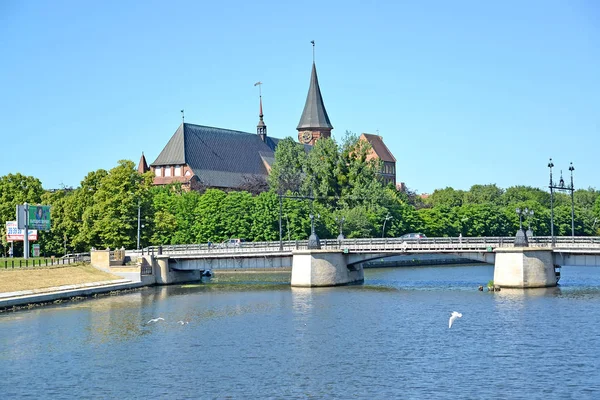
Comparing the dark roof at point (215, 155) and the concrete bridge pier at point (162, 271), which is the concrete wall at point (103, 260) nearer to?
the concrete bridge pier at point (162, 271)

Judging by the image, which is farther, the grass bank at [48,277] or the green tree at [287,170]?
the green tree at [287,170]

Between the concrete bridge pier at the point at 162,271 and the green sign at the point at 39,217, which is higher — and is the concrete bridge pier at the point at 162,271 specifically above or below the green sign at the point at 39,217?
below

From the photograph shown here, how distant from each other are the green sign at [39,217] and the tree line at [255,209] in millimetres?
4193

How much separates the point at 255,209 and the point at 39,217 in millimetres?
30737

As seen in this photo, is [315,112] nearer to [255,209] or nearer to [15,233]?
[255,209]

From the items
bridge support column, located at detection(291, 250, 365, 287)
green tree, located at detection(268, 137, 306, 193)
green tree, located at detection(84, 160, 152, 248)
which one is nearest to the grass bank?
green tree, located at detection(84, 160, 152, 248)

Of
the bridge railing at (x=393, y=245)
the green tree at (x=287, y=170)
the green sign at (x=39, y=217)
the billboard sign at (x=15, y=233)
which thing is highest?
the green tree at (x=287, y=170)

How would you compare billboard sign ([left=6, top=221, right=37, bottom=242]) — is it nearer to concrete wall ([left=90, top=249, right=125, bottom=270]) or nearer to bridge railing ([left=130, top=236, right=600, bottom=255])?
concrete wall ([left=90, top=249, right=125, bottom=270])

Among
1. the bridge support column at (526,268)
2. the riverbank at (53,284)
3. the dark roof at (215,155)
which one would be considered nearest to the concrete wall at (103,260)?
the riverbank at (53,284)

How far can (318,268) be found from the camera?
286 feet

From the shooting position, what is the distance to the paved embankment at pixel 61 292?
72281 millimetres

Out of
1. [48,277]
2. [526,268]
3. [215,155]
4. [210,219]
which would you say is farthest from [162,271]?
[215,155]

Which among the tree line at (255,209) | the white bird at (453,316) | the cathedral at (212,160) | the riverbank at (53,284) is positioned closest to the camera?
the white bird at (453,316)

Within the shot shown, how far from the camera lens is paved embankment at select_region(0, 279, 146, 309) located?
72.3 meters
